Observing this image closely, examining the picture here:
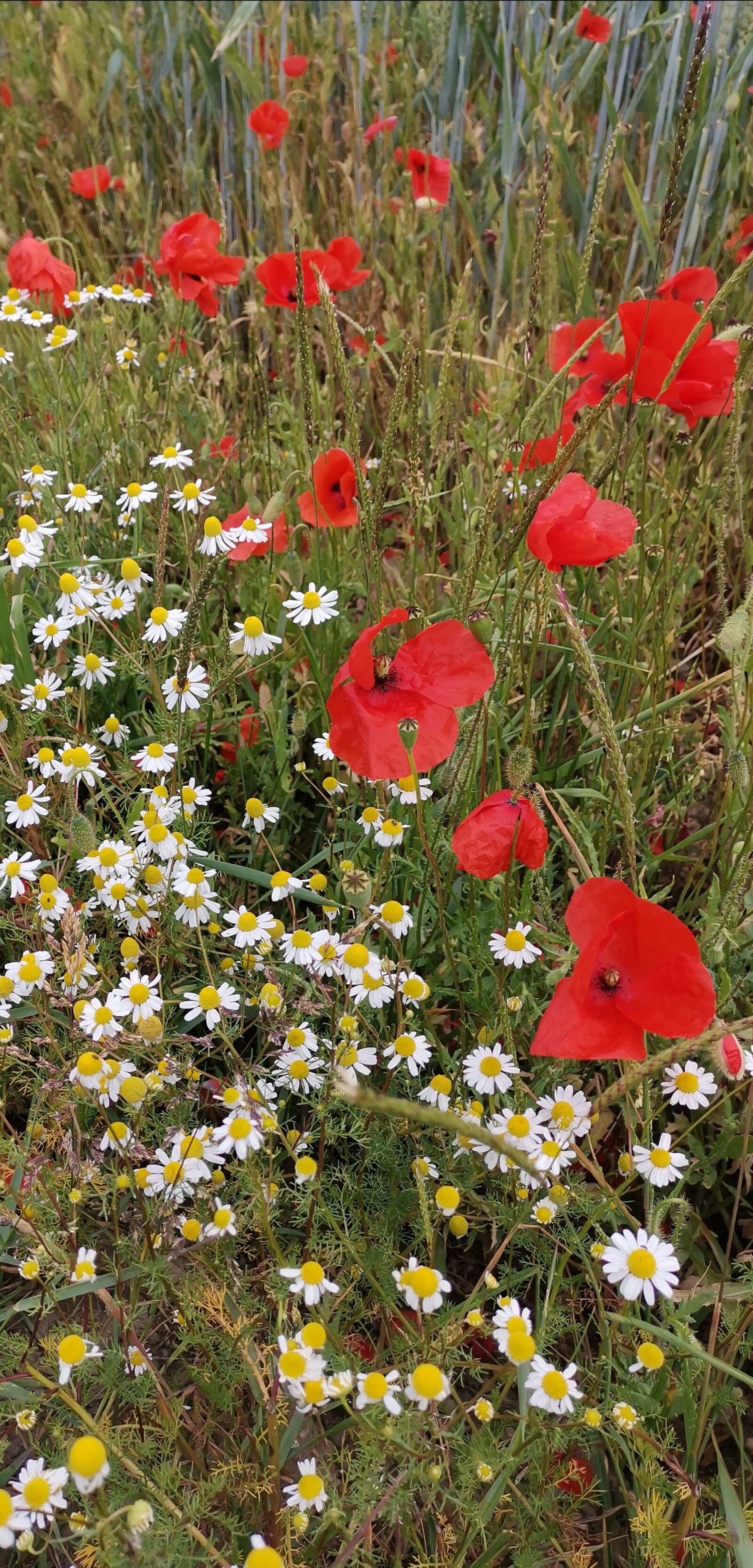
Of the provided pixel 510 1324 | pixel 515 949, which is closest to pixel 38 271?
pixel 515 949

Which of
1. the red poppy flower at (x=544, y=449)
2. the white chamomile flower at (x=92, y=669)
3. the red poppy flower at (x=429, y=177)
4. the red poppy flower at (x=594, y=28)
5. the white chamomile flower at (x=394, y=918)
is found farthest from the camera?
the red poppy flower at (x=594, y=28)

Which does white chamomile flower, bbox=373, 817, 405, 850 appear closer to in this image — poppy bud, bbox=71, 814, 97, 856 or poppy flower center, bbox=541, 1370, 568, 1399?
poppy bud, bbox=71, 814, 97, 856

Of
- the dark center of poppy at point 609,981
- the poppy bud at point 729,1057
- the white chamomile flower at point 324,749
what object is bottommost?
the poppy bud at point 729,1057

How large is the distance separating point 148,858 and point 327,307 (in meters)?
0.73

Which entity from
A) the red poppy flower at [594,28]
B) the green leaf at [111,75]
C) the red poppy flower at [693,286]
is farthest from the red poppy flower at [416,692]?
the green leaf at [111,75]

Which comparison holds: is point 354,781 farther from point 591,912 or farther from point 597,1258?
point 597,1258

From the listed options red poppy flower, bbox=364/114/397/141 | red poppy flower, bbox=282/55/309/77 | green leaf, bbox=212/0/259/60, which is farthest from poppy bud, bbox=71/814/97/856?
red poppy flower, bbox=282/55/309/77

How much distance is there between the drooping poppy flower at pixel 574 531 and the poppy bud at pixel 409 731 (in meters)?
0.24

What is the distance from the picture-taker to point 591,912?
1.11 metres

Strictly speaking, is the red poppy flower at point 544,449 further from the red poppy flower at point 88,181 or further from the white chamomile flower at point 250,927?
the red poppy flower at point 88,181

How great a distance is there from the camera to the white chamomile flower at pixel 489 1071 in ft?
4.18

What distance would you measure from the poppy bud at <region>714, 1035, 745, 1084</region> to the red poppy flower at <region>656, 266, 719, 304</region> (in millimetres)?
1280

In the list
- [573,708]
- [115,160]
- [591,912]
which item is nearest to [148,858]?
[591,912]

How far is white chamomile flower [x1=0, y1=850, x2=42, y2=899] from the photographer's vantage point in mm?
1454
